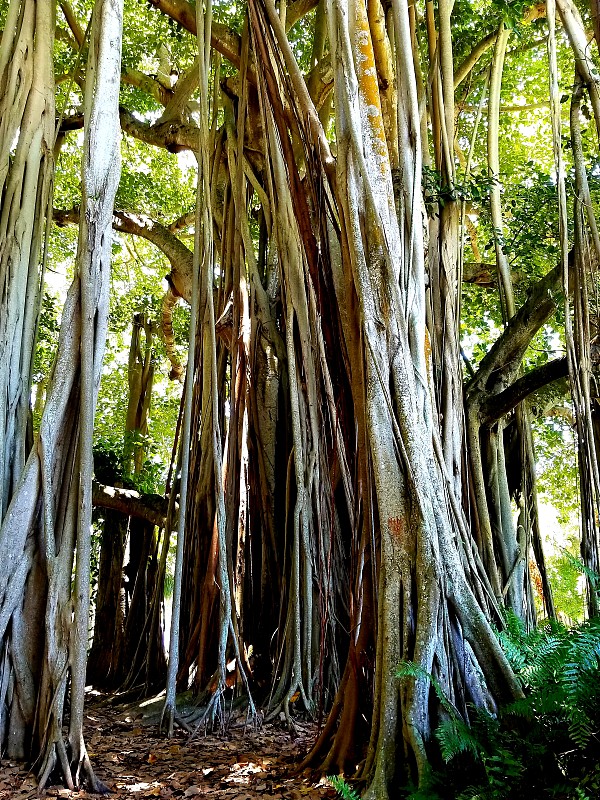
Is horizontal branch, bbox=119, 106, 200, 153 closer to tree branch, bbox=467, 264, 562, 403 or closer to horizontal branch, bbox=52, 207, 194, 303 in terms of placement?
horizontal branch, bbox=52, 207, 194, 303

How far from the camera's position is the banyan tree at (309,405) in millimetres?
2043

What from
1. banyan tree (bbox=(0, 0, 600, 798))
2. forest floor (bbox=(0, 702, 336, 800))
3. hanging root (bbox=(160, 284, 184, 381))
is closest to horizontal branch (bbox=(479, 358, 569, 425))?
banyan tree (bbox=(0, 0, 600, 798))

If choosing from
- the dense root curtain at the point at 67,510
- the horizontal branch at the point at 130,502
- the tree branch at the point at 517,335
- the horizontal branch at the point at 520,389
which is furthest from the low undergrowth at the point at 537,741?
the horizontal branch at the point at 130,502

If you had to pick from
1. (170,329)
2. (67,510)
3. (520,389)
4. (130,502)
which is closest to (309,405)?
(67,510)

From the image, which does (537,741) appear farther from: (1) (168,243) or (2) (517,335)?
(1) (168,243)

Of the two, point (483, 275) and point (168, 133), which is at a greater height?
point (168, 133)

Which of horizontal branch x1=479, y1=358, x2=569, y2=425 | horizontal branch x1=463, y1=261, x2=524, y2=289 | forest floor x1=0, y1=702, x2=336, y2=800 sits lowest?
forest floor x1=0, y1=702, x2=336, y2=800

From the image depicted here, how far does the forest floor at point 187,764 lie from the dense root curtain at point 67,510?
119 mm

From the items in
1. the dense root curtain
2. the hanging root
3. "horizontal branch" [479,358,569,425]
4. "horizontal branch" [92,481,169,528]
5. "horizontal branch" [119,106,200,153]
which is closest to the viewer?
the dense root curtain

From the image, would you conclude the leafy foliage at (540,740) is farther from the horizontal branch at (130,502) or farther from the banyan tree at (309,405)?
the horizontal branch at (130,502)

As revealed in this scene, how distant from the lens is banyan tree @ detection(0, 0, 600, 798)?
2043 mm

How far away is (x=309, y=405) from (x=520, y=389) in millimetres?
1592

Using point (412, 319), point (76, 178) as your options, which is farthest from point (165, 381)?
point (412, 319)

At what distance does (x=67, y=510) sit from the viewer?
238 centimetres
